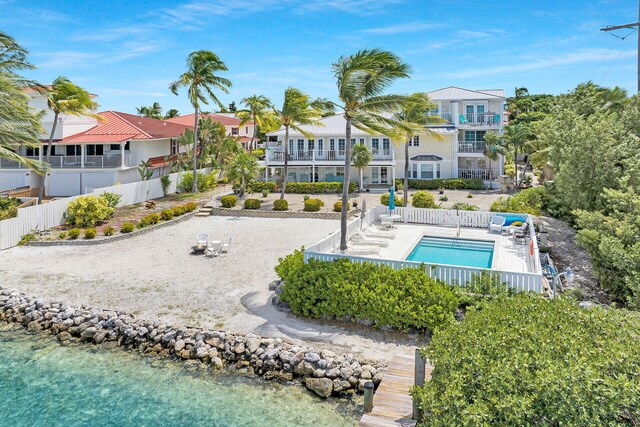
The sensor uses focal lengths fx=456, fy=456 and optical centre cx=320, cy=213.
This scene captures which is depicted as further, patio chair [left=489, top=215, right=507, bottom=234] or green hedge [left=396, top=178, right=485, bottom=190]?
green hedge [left=396, top=178, right=485, bottom=190]

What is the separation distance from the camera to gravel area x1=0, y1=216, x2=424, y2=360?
41.6 ft

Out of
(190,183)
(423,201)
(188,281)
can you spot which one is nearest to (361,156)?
(423,201)

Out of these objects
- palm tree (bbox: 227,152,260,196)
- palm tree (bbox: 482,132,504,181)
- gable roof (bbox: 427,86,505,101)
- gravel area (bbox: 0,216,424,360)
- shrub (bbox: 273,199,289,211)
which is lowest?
gravel area (bbox: 0,216,424,360)

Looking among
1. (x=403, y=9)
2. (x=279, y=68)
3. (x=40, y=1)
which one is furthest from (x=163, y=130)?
(x=403, y=9)

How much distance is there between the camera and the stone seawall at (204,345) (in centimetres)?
1065

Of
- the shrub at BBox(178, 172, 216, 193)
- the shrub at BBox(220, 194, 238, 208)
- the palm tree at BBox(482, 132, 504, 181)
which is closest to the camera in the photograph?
the shrub at BBox(220, 194, 238, 208)

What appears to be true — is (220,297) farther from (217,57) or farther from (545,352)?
(217,57)

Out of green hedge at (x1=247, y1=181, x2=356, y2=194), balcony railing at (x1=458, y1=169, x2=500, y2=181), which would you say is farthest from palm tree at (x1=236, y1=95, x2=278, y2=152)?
balcony railing at (x1=458, y1=169, x2=500, y2=181)

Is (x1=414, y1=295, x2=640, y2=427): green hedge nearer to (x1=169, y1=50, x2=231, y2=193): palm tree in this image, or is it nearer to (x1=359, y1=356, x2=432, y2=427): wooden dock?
(x1=359, y1=356, x2=432, y2=427): wooden dock

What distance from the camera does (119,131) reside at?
35812 mm

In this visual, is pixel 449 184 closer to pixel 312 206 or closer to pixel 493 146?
pixel 493 146

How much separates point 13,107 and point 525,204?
28077mm

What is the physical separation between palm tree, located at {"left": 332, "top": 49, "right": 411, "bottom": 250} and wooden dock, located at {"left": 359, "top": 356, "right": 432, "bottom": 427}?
309 inches

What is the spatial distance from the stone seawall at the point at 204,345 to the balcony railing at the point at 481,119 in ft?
111
